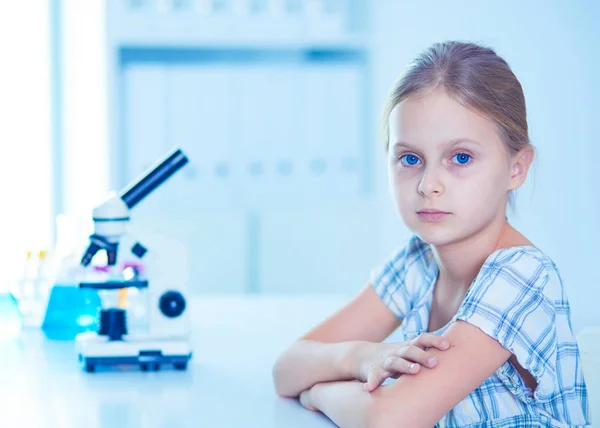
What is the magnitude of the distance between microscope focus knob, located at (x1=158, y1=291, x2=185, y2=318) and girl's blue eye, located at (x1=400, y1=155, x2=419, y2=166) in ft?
1.47

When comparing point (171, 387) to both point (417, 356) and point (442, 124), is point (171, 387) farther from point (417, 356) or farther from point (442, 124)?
point (442, 124)

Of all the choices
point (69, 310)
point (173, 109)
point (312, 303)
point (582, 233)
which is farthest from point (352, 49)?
point (69, 310)

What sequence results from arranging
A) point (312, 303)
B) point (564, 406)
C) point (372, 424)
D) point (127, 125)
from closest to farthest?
point (372, 424), point (564, 406), point (312, 303), point (127, 125)

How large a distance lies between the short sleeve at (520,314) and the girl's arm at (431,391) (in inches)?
0.7

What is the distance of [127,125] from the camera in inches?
112

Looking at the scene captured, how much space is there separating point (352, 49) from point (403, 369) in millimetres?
2216

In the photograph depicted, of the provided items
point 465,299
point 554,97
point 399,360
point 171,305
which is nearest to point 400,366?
point 399,360

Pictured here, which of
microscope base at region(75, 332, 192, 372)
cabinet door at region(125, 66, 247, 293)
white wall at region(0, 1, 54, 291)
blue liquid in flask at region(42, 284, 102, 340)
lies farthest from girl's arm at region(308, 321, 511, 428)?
white wall at region(0, 1, 54, 291)

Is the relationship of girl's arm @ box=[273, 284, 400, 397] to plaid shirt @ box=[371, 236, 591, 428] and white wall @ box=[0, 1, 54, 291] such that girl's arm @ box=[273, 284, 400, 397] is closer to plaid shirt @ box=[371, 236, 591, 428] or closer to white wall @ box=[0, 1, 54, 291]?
plaid shirt @ box=[371, 236, 591, 428]

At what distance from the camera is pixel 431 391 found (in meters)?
0.93

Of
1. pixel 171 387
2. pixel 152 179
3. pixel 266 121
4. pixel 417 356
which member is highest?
pixel 266 121

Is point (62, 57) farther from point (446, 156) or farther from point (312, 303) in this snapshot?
point (446, 156)

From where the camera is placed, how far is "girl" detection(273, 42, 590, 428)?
3.12ft

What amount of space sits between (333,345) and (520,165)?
0.36 metres
